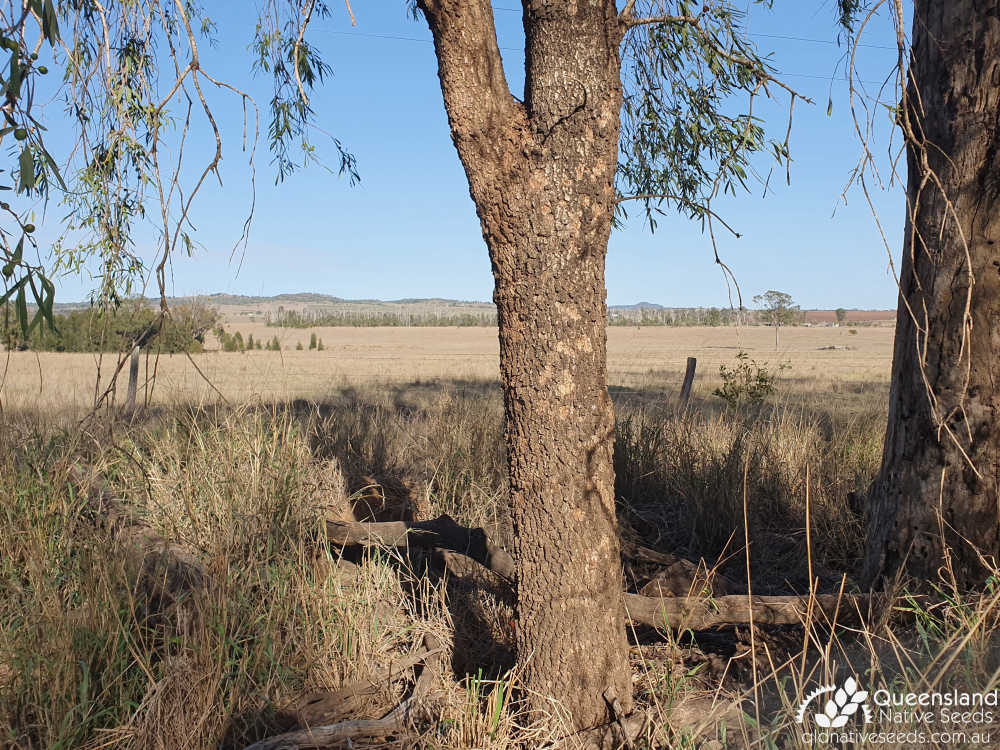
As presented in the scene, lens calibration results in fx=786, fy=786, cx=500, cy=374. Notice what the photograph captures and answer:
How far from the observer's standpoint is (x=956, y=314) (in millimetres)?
3422

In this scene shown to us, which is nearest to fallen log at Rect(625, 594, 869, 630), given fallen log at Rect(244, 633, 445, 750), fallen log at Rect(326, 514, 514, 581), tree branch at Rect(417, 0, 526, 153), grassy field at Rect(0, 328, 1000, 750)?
grassy field at Rect(0, 328, 1000, 750)

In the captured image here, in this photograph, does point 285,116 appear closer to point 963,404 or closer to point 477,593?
point 477,593

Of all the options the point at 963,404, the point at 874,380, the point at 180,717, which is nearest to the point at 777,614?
the point at 963,404

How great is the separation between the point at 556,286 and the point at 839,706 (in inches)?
59.6

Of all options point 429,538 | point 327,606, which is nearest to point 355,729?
point 327,606

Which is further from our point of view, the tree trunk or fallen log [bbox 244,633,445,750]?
the tree trunk

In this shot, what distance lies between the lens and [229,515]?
3.47 m

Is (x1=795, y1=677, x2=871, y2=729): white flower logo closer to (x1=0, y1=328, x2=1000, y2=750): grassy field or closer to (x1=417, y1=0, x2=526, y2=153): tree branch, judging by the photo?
(x1=0, y1=328, x2=1000, y2=750): grassy field

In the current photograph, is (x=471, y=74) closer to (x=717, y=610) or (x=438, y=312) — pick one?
(x=717, y=610)

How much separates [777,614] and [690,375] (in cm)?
914

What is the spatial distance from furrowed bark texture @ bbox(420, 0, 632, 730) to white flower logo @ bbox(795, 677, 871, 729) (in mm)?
680

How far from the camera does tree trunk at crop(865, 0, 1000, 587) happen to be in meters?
3.38

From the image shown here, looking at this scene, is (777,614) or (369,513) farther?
(369,513)

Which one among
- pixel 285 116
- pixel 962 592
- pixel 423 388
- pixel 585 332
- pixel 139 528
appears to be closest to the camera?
pixel 585 332
